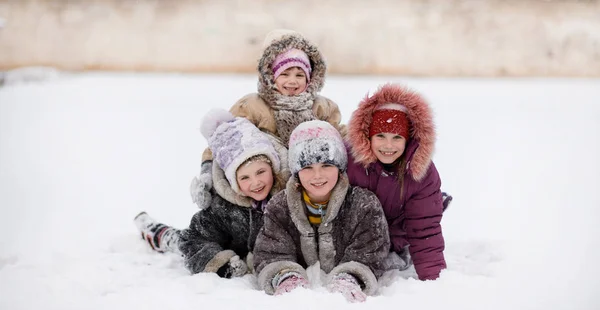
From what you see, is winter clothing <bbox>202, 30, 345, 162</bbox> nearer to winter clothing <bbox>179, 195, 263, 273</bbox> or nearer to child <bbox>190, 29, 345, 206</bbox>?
child <bbox>190, 29, 345, 206</bbox>

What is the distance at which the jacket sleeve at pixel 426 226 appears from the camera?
2314 millimetres

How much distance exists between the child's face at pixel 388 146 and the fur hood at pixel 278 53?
63 cm

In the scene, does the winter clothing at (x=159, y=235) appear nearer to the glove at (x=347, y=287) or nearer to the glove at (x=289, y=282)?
the glove at (x=289, y=282)

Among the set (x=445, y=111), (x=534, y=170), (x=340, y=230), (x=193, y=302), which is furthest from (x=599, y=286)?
(x=445, y=111)

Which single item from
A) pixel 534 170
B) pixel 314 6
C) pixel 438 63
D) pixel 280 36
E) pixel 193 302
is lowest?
pixel 193 302

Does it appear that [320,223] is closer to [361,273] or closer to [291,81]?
[361,273]

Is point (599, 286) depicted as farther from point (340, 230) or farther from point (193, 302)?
point (193, 302)

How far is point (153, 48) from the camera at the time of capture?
9.17 metres

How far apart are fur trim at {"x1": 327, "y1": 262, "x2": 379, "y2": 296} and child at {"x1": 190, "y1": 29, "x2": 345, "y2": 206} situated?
765 mm

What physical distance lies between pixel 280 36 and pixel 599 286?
1.83 meters

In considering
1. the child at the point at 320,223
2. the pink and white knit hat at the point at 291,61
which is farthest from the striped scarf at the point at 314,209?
the pink and white knit hat at the point at 291,61

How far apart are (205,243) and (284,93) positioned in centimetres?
83

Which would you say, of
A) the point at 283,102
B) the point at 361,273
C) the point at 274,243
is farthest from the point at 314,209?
the point at 283,102

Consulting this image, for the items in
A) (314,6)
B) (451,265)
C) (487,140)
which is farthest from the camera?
(314,6)
